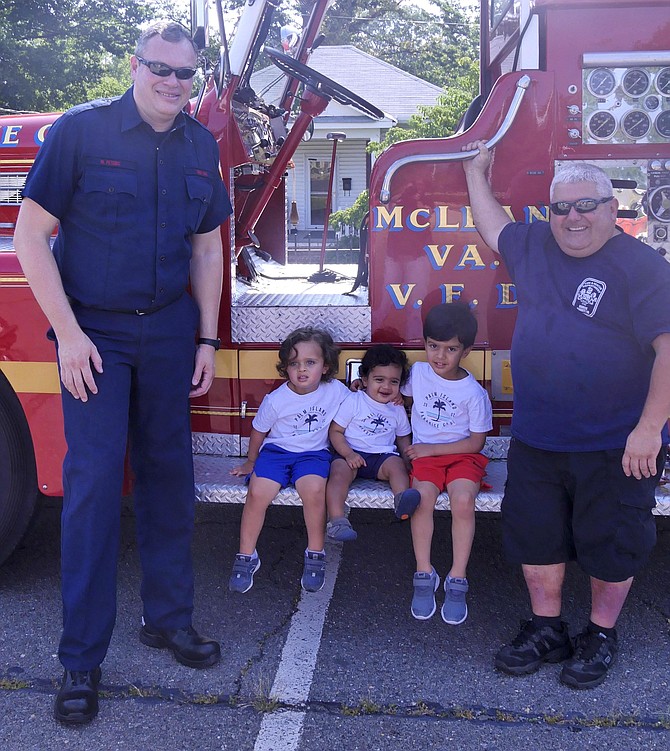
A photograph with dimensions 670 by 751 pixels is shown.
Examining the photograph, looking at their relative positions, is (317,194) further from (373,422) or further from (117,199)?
(117,199)

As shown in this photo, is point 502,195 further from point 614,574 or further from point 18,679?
point 18,679

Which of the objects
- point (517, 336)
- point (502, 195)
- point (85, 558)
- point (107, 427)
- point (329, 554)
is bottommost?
point (329, 554)

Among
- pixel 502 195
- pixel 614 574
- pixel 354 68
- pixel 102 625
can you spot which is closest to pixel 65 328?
pixel 102 625

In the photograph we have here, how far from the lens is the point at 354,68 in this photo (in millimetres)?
21641

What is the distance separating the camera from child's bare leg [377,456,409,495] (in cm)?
325

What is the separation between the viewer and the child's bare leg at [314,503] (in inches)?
127

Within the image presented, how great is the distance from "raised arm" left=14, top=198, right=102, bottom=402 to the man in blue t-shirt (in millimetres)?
1401

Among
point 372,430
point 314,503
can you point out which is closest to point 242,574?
point 314,503

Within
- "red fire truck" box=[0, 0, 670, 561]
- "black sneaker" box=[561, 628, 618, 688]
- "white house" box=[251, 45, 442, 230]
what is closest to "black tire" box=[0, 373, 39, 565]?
"red fire truck" box=[0, 0, 670, 561]

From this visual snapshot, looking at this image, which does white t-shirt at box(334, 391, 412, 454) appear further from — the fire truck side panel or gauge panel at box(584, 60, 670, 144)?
gauge panel at box(584, 60, 670, 144)

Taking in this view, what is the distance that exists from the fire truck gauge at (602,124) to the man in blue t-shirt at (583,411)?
1.40 ft

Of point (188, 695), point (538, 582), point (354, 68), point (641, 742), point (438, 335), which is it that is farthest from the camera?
point (354, 68)

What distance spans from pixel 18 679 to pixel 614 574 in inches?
78.0

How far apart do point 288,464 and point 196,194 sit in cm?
110
